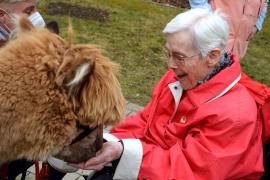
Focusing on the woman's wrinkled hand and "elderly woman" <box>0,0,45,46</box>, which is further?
"elderly woman" <box>0,0,45,46</box>

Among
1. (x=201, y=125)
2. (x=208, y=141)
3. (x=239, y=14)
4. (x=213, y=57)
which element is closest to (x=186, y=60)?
(x=213, y=57)

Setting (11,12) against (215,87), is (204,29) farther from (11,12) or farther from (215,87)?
(11,12)

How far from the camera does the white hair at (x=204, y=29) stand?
269 cm

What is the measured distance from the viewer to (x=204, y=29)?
2.69 m

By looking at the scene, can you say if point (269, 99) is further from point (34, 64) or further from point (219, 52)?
point (34, 64)

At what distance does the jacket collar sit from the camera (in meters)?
2.72

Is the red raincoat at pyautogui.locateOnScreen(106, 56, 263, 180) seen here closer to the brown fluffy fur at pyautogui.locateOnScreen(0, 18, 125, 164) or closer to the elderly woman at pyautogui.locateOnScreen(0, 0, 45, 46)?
the brown fluffy fur at pyautogui.locateOnScreen(0, 18, 125, 164)

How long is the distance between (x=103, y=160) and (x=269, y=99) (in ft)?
3.69

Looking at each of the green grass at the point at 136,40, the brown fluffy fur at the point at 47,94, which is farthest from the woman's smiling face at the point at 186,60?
the green grass at the point at 136,40

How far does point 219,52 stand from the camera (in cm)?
273

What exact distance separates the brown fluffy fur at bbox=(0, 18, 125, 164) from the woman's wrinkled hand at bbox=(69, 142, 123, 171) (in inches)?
14.4

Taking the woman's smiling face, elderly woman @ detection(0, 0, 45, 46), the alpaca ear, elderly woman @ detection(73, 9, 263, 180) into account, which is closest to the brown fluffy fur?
the alpaca ear

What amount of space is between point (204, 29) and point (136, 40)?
237 inches

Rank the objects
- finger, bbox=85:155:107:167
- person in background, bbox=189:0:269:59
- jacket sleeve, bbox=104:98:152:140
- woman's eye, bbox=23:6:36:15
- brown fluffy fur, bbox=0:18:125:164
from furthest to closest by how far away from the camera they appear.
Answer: person in background, bbox=189:0:269:59 → jacket sleeve, bbox=104:98:152:140 → woman's eye, bbox=23:6:36:15 → finger, bbox=85:155:107:167 → brown fluffy fur, bbox=0:18:125:164
